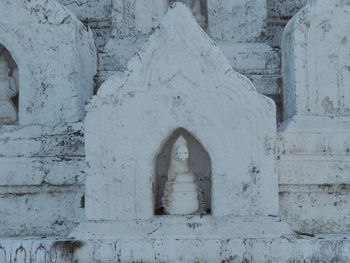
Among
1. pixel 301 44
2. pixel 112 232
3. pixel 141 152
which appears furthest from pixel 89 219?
pixel 301 44

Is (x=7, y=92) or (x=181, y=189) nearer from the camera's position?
(x=181, y=189)

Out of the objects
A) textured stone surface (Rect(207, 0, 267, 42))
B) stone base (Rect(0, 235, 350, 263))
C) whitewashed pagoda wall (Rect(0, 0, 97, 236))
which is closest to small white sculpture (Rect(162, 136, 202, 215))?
stone base (Rect(0, 235, 350, 263))

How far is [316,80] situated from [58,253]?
2.94 metres

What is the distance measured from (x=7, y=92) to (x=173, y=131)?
2.14 meters

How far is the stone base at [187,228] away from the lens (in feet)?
13.6

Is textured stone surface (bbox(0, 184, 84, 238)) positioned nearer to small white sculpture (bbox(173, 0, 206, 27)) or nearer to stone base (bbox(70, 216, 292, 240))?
stone base (bbox(70, 216, 292, 240))

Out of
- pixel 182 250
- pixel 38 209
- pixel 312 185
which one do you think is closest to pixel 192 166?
pixel 182 250

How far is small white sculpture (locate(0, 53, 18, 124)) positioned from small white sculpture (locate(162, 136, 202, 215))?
80.1 inches

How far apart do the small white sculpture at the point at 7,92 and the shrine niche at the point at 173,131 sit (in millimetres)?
1539

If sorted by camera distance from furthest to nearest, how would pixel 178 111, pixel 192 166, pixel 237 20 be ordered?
pixel 237 20, pixel 192 166, pixel 178 111

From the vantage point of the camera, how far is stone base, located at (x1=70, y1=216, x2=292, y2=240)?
4133 millimetres

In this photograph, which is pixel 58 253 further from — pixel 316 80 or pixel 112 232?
pixel 316 80

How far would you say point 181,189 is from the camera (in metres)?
4.29

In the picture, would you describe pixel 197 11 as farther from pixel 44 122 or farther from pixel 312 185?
pixel 312 185
